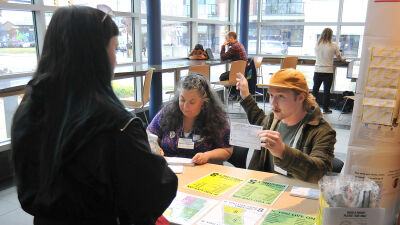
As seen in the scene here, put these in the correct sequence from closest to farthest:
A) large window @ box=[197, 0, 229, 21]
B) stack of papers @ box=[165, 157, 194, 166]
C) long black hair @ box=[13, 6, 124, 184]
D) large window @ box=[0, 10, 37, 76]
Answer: long black hair @ box=[13, 6, 124, 184] → stack of papers @ box=[165, 157, 194, 166] → large window @ box=[0, 10, 37, 76] → large window @ box=[197, 0, 229, 21]

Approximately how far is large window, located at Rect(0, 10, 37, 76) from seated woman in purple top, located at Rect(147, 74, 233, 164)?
7.25ft

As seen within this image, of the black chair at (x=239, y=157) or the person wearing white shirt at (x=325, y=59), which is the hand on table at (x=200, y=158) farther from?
the person wearing white shirt at (x=325, y=59)

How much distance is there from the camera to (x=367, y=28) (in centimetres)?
163

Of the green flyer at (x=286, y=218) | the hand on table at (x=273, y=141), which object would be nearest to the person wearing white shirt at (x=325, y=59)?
the hand on table at (x=273, y=141)

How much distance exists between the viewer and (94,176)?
0.84m

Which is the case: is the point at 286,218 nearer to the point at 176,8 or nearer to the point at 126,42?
the point at 126,42

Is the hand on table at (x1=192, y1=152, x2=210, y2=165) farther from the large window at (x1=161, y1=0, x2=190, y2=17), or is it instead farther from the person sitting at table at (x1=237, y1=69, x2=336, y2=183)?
the large window at (x1=161, y1=0, x2=190, y2=17)

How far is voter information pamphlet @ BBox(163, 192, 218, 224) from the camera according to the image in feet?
4.38

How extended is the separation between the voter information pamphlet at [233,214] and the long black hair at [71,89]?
0.69 metres

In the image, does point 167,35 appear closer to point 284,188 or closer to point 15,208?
point 15,208

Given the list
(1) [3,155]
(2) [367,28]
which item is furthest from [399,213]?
(1) [3,155]

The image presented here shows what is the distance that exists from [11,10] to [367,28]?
3447mm

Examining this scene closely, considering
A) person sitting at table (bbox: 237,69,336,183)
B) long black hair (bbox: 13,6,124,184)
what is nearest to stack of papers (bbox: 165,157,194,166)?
person sitting at table (bbox: 237,69,336,183)

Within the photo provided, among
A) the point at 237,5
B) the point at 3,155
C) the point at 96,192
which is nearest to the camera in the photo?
the point at 96,192
